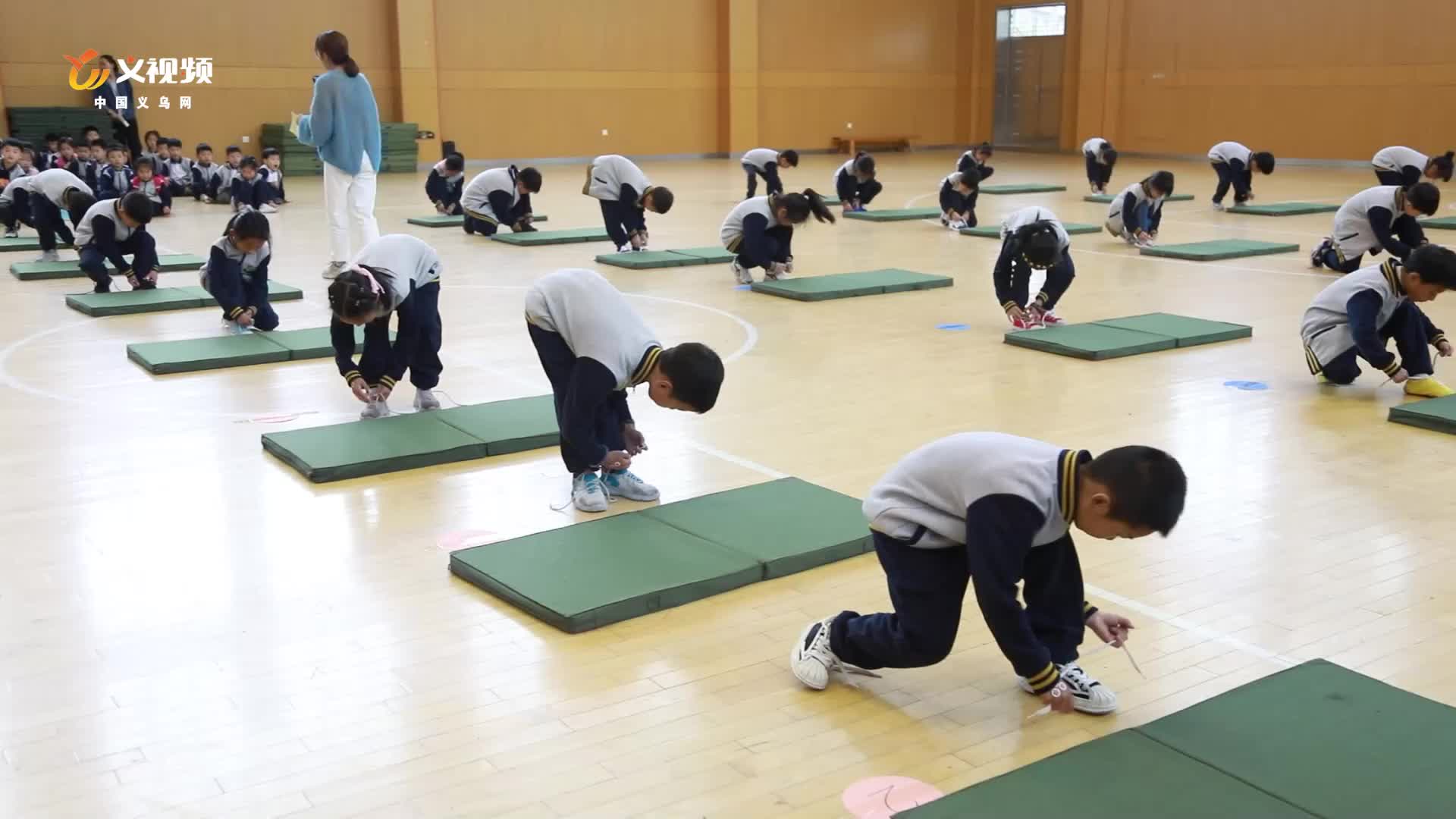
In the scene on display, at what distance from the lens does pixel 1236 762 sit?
2645mm

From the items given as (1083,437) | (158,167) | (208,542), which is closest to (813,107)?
(158,167)

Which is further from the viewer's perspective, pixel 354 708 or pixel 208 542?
pixel 208 542

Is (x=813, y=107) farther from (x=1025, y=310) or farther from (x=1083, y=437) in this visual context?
(x=1083, y=437)

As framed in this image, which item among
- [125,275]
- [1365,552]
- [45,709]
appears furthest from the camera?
[125,275]

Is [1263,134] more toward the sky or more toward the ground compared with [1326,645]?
more toward the sky

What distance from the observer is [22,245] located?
37.3ft

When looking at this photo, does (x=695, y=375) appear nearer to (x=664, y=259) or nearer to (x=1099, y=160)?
(x=664, y=259)

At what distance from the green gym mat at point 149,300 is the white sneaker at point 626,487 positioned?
459 cm

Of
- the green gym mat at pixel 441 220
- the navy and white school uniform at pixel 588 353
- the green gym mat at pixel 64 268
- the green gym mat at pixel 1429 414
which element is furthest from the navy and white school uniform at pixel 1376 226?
the green gym mat at pixel 64 268

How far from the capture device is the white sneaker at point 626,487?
4.61 metres

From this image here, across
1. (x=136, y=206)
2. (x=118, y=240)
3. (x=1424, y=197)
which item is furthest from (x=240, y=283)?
(x=1424, y=197)

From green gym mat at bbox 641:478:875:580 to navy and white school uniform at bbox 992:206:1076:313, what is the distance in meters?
3.30

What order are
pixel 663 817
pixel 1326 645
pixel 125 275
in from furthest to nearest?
pixel 125 275
pixel 1326 645
pixel 663 817

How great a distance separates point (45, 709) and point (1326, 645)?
3147 millimetres
